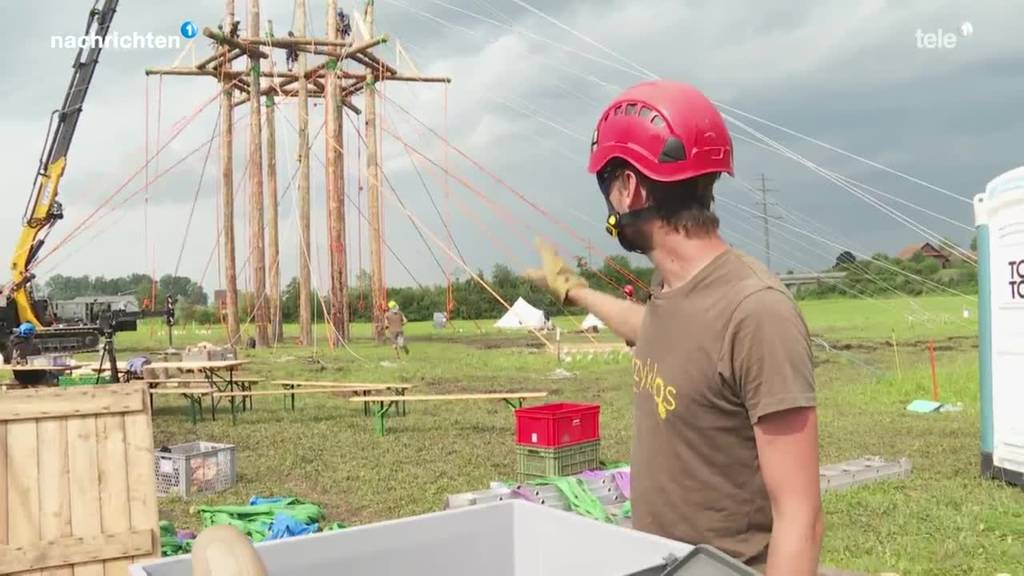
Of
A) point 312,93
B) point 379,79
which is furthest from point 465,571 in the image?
point 312,93

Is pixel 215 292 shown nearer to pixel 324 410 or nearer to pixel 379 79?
pixel 379 79

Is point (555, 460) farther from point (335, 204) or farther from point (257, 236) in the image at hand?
point (257, 236)

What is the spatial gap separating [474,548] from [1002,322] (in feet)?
25.4

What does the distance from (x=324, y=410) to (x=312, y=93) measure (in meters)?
20.5

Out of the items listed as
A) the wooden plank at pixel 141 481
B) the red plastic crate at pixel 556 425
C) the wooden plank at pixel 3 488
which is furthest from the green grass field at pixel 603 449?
the wooden plank at pixel 3 488

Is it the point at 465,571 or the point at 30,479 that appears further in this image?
the point at 30,479

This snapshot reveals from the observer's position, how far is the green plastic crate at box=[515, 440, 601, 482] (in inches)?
340

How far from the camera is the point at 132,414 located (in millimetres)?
4516

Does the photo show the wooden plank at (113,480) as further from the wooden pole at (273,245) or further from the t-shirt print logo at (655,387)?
the wooden pole at (273,245)

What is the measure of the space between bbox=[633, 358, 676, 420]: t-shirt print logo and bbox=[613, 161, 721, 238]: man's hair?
32 centimetres

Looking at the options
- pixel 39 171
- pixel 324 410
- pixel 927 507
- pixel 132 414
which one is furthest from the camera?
pixel 39 171

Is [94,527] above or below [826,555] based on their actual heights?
above

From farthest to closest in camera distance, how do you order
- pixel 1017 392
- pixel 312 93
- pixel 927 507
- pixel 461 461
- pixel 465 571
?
1. pixel 312 93
2. pixel 461 461
3. pixel 1017 392
4. pixel 927 507
5. pixel 465 571

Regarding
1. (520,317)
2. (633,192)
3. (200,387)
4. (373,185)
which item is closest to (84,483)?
(633,192)
